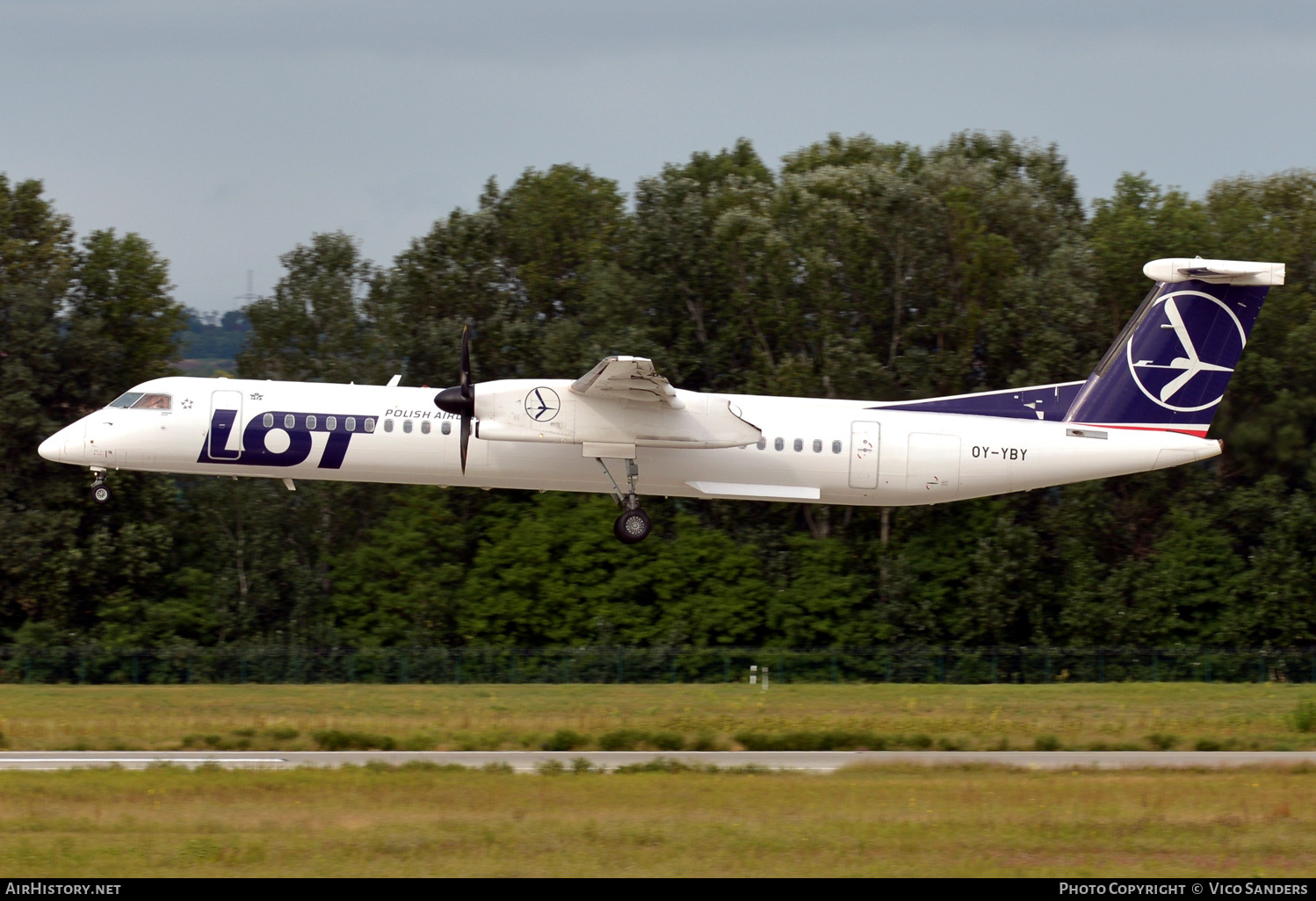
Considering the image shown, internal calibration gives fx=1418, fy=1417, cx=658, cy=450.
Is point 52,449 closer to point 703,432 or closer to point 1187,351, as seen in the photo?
point 703,432

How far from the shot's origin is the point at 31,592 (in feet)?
124

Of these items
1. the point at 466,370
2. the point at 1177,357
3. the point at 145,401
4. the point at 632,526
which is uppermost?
the point at 1177,357

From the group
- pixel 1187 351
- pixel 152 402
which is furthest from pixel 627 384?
pixel 1187 351

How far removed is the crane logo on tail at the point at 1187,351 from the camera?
25.9 metres

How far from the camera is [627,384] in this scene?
75.9ft

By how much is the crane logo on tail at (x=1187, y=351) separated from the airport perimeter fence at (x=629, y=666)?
10.1 metres

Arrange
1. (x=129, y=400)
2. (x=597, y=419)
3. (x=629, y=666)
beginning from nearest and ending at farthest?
1. (x=597, y=419)
2. (x=129, y=400)
3. (x=629, y=666)

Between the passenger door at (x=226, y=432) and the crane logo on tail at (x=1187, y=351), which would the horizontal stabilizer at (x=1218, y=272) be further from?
the passenger door at (x=226, y=432)

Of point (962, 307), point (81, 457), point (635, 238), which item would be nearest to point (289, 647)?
point (81, 457)

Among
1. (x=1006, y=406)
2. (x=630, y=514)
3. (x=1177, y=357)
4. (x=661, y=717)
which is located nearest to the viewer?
(x=661, y=717)

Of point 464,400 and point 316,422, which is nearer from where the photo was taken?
point 464,400

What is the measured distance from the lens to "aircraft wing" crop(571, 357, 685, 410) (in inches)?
883

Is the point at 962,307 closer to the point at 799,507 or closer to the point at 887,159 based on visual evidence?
the point at 799,507

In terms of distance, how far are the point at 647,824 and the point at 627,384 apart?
10169mm
